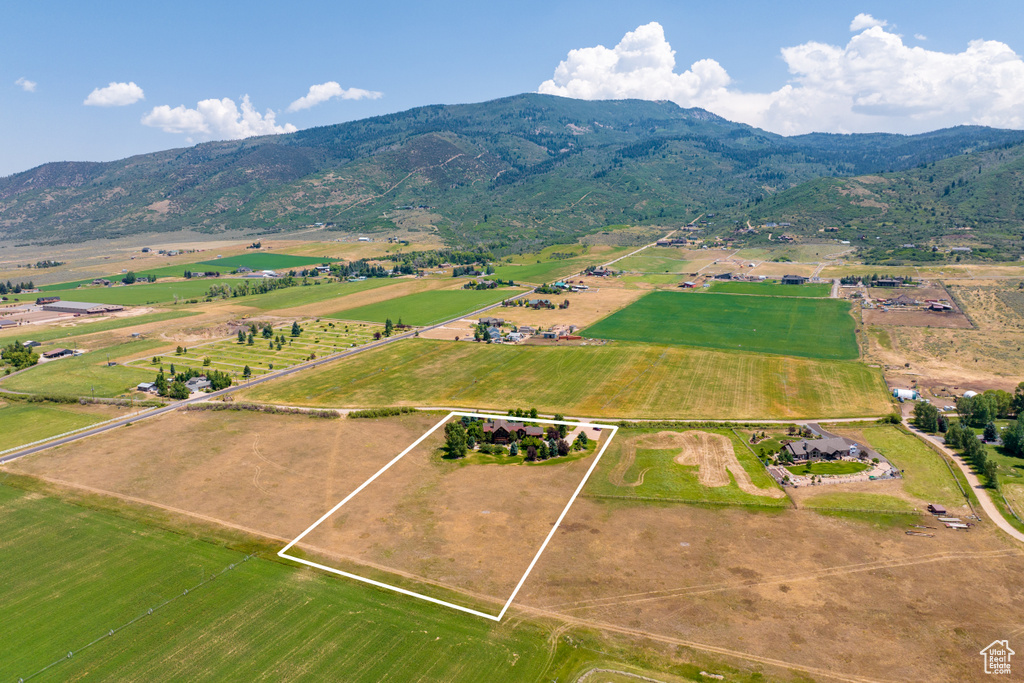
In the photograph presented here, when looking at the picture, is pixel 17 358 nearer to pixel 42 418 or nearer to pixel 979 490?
pixel 42 418

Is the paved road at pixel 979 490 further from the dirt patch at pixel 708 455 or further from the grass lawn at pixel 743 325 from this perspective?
the grass lawn at pixel 743 325

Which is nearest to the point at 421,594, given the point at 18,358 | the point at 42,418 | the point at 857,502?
the point at 857,502

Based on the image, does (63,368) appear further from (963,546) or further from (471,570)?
(963,546)

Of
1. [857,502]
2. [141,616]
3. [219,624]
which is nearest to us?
[219,624]

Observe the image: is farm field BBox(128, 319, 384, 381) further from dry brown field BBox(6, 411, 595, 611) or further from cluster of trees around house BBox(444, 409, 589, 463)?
cluster of trees around house BBox(444, 409, 589, 463)

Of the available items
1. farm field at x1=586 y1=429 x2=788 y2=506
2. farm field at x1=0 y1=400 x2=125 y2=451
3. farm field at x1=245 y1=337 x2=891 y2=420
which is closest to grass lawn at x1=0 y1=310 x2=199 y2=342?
farm field at x1=0 y1=400 x2=125 y2=451

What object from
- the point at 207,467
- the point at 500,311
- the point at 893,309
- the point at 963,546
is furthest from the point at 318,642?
the point at 893,309

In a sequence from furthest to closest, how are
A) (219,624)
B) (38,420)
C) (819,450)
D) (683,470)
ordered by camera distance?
(38,420) < (819,450) < (683,470) < (219,624)
